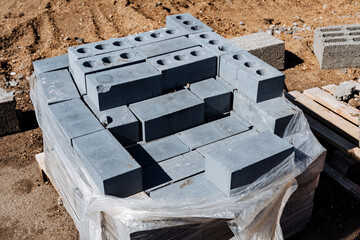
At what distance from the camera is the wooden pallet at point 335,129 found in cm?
537

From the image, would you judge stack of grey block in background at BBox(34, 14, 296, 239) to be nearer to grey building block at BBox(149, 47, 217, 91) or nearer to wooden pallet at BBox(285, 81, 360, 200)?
grey building block at BBox(149, 47, 217, 91)

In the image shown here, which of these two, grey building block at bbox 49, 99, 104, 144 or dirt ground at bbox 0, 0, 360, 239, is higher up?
grey building block at bbox 49, 99, 104, 144

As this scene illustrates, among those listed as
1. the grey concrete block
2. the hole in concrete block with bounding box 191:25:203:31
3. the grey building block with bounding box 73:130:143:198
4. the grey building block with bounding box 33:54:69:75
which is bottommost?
the grey concrete block

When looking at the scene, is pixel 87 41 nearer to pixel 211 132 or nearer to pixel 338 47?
pixel 338 47

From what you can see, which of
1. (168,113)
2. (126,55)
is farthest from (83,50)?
(168,113)

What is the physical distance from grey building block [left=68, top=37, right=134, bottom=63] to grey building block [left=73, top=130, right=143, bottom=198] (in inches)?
52.0

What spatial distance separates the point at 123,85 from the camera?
4.40 meters

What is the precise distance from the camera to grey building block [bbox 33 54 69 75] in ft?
16.6

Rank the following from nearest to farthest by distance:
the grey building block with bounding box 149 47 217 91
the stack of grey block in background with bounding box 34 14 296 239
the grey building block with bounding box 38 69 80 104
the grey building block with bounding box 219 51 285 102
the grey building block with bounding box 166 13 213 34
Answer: the stack of grey block in background with bounding box 34 14 296 239
the grey building block with bounding box 219 51 285 102
the grey building block with bounding box 38 69 80 104
the grey building block with bounding box 149 47 217 91
the grey building block with bounding box 166 13 213 34

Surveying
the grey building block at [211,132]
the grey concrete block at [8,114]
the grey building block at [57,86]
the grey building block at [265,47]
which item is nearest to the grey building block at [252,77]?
the grey building block at [211,132]

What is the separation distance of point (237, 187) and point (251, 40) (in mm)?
4711

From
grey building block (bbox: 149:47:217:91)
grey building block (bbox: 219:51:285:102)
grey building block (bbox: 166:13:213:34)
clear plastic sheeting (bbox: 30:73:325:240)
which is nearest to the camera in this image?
clear plastic sheeting (bbox: 30:73:325:240)

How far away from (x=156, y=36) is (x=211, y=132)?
1635 mm

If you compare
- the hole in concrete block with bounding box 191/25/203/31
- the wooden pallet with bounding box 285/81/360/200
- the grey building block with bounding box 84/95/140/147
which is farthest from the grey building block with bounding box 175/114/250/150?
the wooden pallet with bounding box 285/81/360/200
